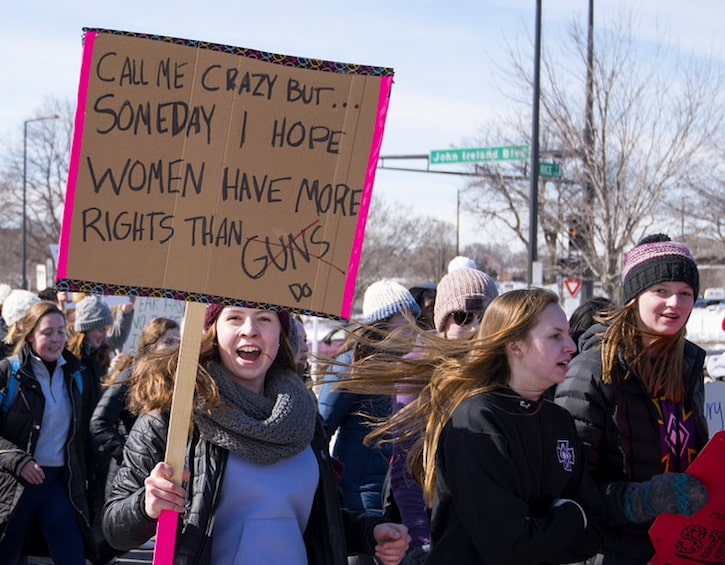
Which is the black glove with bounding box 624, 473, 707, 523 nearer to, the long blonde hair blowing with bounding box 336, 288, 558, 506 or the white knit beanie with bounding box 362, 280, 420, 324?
the long blonde hair blowing with bounding box 336, 288, 558, 506

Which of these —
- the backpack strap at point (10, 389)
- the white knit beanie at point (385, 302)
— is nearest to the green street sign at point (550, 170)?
the white knit beanie at point (385, 302)

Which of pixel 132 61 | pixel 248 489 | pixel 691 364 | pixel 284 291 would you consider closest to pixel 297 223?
pixel 284 291

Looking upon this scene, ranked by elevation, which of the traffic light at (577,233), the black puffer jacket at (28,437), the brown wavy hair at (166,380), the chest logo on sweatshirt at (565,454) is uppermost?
the traffic light at (577,233)

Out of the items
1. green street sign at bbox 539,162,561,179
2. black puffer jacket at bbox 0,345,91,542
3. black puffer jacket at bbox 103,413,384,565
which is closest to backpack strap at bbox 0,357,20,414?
black puffer jacket at bbox 0,345,91,542

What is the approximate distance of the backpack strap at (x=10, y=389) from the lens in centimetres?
558

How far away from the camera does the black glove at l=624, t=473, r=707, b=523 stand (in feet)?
10.9

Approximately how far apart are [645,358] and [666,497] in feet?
1.92

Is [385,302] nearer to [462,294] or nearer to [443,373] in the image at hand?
[462,294]

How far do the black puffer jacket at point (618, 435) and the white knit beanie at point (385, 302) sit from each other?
1537 mm

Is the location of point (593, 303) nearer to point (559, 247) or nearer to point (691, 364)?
point (691, 364)

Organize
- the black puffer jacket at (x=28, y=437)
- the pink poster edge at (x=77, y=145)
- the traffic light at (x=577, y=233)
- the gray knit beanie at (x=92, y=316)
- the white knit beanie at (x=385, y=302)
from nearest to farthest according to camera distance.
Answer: the pink poster edge at (x=77, y=145) < the white knit beanie at (x=385, y=302) < the black puffer jacket at (x=28, y=437) < the gray knit beanie at (x=92, y=316) < the traffic light at (x=577, y=233)

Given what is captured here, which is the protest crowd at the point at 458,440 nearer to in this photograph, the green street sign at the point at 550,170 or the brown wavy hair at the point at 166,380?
the brown wavy hair at the point at 166,380

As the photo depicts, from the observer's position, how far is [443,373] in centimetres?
335

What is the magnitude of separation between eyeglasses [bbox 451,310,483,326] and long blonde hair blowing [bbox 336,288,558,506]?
3.70ft
